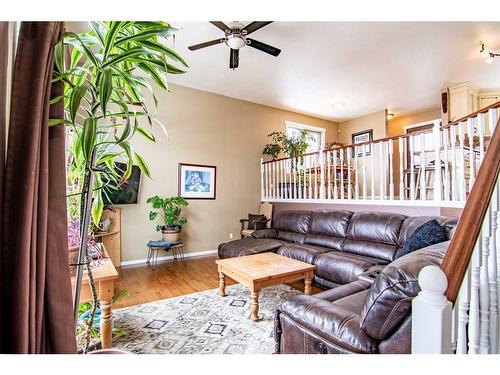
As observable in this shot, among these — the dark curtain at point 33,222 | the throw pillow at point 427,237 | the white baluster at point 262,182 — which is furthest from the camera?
the white baluster at point 262,182

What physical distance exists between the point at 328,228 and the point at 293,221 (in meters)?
0.76

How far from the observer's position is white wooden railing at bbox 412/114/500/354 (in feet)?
2.51

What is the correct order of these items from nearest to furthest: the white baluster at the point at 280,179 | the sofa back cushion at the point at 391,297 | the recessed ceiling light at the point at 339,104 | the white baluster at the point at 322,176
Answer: the sofa back cushion at the point at 391,297 < the white baluster at the point at 322,176 < the white baluster at the point at 280,179 < the recessed ceiling light at the point at 339,104

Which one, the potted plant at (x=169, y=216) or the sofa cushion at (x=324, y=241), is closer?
the sofa cushion at (x=324, y=241)

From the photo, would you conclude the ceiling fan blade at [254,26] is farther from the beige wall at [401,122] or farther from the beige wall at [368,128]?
the beige wall at [401,122]

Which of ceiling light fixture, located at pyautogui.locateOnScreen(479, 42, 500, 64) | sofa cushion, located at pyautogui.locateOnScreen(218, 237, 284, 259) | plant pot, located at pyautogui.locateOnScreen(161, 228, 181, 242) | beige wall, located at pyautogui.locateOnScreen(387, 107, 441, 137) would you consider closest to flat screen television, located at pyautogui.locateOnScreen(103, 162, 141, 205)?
plant pot, located at pyautogui.locateOnScreen(161, 228, 181, 242)

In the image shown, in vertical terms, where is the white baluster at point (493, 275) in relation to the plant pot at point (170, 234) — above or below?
above

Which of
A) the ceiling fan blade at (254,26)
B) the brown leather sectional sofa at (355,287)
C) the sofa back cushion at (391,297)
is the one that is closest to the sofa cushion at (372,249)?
the brown leather sectional sofa at (355,287)

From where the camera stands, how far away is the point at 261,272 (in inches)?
102

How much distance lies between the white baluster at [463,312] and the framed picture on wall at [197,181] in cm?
461

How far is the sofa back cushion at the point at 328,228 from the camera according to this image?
3773 millimetres

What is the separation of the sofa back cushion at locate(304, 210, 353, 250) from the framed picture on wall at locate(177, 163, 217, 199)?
88.5 inches
